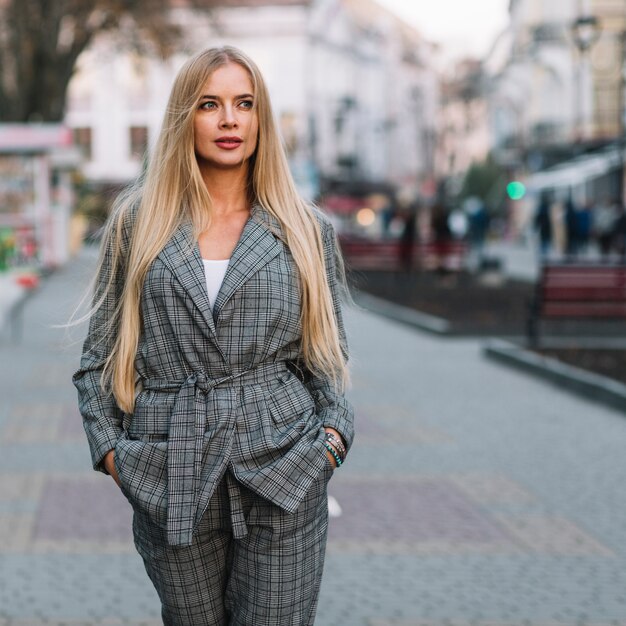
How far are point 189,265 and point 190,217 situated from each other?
17 centimetres

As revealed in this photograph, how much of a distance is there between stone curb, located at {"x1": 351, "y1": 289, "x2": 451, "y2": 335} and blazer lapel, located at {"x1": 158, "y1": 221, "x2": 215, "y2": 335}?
1224cm

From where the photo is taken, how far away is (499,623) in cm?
513

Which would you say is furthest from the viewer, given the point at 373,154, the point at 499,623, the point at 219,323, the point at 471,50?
the point at 373,154

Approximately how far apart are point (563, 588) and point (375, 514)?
1.54 metres

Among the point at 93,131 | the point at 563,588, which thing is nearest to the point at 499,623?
the point at 563,588

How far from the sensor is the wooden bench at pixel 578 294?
15508mm

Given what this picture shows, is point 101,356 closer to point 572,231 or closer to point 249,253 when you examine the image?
point 249,253

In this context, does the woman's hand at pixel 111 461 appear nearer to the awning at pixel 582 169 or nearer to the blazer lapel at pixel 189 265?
the blazer lapel at pixel 189 265

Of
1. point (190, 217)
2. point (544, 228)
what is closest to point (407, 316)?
point (190, 217)

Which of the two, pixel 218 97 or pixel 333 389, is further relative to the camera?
pixel 333 389

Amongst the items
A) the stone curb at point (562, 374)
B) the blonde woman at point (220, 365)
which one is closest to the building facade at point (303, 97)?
the stone curb at point (562, 374)

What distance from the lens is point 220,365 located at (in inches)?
125

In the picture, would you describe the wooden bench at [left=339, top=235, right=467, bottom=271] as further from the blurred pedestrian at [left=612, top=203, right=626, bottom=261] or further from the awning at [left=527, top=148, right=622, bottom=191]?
the awning at [left=527, top=148, right=622, bottom=191]

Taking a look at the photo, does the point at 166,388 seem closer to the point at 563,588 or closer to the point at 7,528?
the point at 563,588
